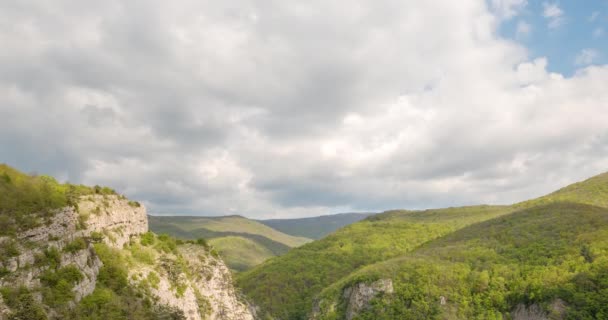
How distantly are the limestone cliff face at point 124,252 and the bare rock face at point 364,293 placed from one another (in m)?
113

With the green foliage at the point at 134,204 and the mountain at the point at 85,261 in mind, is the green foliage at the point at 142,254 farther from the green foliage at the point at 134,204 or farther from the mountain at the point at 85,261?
the green foliage at the point at 134,204

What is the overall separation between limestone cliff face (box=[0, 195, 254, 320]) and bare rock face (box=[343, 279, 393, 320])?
371 ft

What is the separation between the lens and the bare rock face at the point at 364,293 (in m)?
171

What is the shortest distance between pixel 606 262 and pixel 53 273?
156 meters

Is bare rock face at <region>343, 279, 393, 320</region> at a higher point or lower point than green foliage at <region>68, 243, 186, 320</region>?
lower

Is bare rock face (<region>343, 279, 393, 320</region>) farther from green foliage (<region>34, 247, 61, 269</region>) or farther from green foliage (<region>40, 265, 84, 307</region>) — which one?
green foliage (<region>34, 247, 61, 269</region>)

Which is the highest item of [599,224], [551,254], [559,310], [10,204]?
[10,204]

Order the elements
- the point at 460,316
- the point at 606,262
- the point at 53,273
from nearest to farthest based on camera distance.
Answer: the point at 53,273 → the point at 606,262 → the point at 460,316

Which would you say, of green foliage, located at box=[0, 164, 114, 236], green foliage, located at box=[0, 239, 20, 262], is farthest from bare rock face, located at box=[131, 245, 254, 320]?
green foliage, located at box=[0, 239, 20, 262]

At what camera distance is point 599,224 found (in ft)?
A: 531

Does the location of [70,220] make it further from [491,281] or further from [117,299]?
[491,281]

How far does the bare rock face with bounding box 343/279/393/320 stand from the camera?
171m

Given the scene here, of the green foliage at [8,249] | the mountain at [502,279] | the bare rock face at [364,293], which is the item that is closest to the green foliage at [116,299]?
the green foliage at [8,249]

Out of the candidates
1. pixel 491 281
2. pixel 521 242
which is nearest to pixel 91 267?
pixel 491 281
